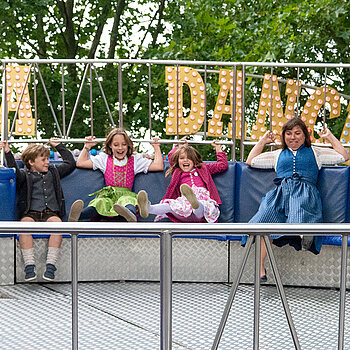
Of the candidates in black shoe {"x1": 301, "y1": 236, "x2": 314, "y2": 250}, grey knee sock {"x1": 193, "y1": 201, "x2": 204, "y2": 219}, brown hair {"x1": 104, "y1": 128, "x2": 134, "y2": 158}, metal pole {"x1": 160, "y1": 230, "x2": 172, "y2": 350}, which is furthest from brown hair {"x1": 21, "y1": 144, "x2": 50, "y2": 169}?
metal pole {"x1": 160, "y1": 230, "x2": 172, "y2": 350}

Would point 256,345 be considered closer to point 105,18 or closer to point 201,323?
point 201,323

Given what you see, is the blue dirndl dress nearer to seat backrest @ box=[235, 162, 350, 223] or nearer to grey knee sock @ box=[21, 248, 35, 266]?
seat backrest @ box=[235, 162, 350, 223]

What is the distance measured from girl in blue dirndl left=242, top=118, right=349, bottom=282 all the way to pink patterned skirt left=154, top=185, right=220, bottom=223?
349mm

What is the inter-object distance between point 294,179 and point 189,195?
900 mm

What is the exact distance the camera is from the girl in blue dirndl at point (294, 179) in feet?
17.3

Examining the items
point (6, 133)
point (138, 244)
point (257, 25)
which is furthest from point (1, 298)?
point (257, 25)

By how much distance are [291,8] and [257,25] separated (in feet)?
4.44

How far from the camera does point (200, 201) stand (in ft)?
18.5

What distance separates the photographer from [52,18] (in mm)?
14844

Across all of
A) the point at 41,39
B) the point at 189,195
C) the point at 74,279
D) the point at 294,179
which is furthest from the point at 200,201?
the point at 41,39

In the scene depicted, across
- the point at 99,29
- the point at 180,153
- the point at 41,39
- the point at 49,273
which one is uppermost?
the point at 99,29

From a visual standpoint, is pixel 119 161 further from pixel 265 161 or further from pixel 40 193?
pixel 265 161

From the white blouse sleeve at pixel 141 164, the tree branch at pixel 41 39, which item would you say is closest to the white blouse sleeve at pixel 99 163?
the white blouse sleeve at pixel 141 164

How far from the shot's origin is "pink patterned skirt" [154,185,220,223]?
18.3 ft
